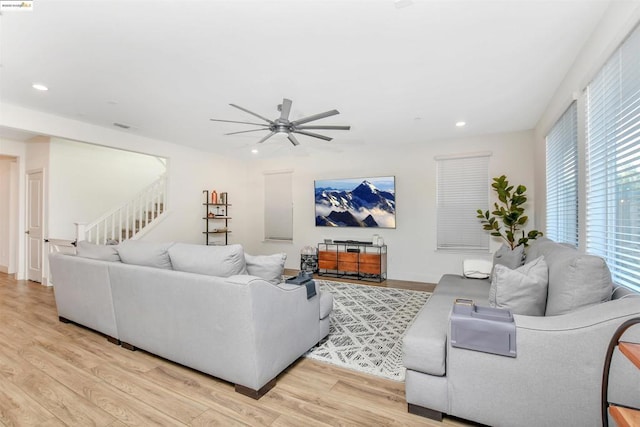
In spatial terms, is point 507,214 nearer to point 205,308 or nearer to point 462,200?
point 462,200

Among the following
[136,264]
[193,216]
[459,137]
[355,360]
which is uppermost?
[459,137]

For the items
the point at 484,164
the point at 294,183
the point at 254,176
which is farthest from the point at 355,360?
the point at 254,176

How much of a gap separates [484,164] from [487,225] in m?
1.08

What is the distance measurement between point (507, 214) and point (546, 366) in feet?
12.1

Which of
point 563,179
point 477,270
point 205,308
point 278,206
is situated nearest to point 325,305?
point 205,308

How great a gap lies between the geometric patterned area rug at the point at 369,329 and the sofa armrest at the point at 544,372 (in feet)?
2.27

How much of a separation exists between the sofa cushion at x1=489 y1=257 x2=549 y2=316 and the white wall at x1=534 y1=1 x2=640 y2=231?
4.02 feet

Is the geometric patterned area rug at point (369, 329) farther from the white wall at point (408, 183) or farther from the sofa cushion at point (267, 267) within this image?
the white wall at point (408, 183)

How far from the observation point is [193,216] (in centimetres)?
624

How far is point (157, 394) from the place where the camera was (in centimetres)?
202

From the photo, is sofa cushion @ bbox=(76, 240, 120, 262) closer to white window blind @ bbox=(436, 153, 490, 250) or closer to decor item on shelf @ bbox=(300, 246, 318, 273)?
decor item on shelf @ bbox=(300, 246, 318, 273)

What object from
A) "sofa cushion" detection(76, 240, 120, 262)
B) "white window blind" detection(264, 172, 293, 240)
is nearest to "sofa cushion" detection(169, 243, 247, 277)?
"sofa cushion" detection(76, 240, 120, 262)

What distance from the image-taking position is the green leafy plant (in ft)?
14.9

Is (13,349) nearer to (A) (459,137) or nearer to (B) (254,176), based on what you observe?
(B) (254,176)
